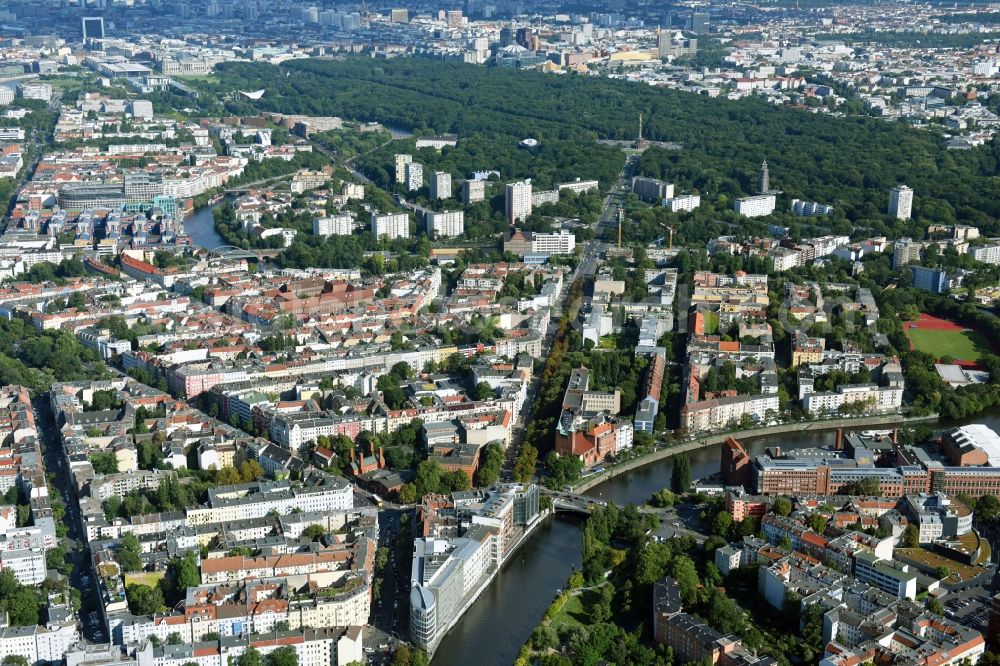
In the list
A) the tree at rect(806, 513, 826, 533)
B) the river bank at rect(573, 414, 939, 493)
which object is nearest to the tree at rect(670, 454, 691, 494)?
the river bank at rect(573, 414, 939, 493)

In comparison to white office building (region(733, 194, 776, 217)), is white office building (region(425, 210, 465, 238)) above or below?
below

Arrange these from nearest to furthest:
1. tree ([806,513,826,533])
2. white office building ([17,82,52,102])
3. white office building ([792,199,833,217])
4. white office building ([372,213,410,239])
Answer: tree ([806,513,826,533]) < white office building ([372,213,410,239]) < white office building ([792,199,833,217]) < white office building ([17,82,52,102])

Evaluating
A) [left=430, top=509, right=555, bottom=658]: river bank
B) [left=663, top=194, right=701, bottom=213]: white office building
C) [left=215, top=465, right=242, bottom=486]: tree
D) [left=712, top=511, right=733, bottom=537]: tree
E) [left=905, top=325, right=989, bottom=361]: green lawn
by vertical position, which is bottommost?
[left=430, top=509, right=555, bottom=658]: river bank

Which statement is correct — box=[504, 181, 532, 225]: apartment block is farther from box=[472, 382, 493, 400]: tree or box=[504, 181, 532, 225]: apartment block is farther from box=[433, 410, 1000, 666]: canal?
box=[433, 410, 1000, 666]: canal

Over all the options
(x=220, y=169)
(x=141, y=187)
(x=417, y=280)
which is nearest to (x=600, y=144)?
(x=220, y=169)

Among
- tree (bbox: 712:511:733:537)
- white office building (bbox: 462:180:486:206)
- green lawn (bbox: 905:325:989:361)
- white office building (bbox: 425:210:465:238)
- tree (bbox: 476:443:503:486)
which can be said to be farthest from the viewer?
white office building (bbox: 462:180:486:206)

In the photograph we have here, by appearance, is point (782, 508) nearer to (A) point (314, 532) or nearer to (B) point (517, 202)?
(A) point (314, 532)
